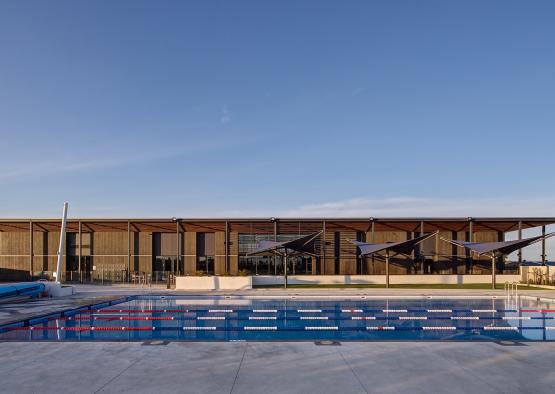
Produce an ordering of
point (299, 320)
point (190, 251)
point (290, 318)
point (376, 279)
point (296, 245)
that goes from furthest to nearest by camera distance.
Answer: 1. point (190, 251)
2. point (376, 279)
3. point (296, 245)
4. point (290, 318)
5. point (299, 320)

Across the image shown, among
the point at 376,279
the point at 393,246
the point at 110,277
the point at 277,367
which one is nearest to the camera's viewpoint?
the point at 277,367

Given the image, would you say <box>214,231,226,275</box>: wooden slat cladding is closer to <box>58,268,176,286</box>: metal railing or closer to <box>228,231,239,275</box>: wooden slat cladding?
<box>228,231,239,275</box>: wooden slat cladding

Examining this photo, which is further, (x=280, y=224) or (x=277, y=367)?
(x=280, y=224)

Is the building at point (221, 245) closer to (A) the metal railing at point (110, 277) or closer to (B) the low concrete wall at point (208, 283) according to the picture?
(A) the metal railing at point (110, 277)

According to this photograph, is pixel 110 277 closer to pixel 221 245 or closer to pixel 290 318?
pixel 221 245

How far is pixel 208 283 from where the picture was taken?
27.3 metres

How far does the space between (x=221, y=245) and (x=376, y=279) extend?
13.2 m

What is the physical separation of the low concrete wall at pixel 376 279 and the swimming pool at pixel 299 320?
8260 mm

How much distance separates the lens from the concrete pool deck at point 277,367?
22.0ft

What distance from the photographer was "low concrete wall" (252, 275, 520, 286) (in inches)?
1189

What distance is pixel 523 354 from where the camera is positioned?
8.94 m

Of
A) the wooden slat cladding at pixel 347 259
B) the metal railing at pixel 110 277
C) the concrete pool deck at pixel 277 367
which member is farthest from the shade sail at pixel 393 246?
the concrete pool deck at pixel 277 367

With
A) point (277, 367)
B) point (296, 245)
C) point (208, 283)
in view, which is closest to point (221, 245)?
point (208, 283)

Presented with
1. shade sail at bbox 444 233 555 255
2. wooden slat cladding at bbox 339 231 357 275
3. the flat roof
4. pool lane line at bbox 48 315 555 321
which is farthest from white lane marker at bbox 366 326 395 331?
wooden slat cladding at bbox 339 231 357 275
